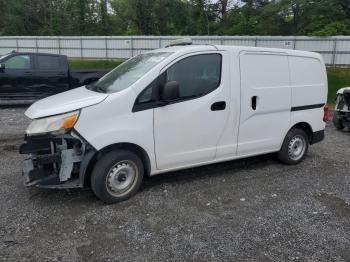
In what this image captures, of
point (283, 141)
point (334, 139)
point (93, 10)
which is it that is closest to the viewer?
point (283, 141)

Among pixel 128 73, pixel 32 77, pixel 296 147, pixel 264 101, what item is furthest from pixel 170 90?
pixel 32 77

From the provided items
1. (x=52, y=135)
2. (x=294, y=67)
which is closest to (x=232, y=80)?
(x=294, y=67)

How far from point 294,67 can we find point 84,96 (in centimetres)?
336

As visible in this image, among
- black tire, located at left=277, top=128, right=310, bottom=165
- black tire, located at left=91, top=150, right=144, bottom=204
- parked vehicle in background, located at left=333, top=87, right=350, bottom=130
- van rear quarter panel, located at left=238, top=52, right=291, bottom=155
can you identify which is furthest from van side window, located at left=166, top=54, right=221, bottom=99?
parked vehicle in background, located at left=333, top=87, right=350, bottom=130

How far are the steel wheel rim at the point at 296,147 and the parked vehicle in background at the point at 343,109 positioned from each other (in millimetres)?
3009

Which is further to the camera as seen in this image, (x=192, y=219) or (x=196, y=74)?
(x=196, y=74)

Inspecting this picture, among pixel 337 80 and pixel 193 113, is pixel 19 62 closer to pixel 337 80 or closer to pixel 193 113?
pixel 193 113

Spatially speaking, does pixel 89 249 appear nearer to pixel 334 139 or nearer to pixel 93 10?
pixel 334 139

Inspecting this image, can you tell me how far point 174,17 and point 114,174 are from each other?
2957 centimetres

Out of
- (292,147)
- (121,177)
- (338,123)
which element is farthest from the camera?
(338,123)

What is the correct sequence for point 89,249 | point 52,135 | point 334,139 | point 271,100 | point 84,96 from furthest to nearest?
point 334,139 < point 271,100 < point 84,96 < point 52,135 < point 89,249

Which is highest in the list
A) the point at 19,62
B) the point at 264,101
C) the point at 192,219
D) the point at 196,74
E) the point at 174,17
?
the point at 174,17

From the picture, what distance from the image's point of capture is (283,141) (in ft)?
19.5

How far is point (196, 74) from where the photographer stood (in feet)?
15.9
